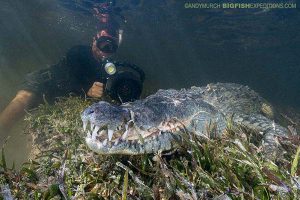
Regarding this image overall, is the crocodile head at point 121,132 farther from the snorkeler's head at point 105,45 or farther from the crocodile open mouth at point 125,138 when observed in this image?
the snorkeler's head at point 105,45

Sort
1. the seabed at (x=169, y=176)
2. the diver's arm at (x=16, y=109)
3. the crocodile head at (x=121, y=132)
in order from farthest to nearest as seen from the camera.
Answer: the diver's arm at (x=16, y=109)
the crocodile head at (x=121, y=132)
the seabed at (x=169, y=176)

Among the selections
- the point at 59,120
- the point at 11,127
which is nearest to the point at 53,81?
the point at 11,127

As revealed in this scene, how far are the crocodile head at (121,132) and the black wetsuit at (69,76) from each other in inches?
227

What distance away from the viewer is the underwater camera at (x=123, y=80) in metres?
6.33

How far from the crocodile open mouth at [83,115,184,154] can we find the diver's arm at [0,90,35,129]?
5975 mm

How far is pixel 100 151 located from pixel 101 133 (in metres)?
0.16

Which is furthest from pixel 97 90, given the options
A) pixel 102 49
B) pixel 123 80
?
pixel 123 80

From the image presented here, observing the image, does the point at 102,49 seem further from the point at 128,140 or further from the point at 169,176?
the point at 169,176

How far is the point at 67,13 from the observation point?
23.0 meters

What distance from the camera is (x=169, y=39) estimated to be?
28.8 m

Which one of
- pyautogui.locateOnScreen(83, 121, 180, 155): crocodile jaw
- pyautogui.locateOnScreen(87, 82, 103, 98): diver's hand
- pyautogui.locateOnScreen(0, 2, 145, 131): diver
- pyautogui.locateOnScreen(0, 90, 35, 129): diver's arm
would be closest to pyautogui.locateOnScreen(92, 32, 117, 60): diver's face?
pyautogui.locateOnScreen(0, 2, 145, 131): diver

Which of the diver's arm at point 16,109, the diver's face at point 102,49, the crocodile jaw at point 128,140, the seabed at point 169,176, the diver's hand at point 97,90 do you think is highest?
the diver's face at point 102,49

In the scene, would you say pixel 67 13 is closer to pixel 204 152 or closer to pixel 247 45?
pixel 247 45

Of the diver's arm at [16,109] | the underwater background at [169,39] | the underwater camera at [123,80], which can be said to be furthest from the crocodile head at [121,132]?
the diver's arm at [16,109]
